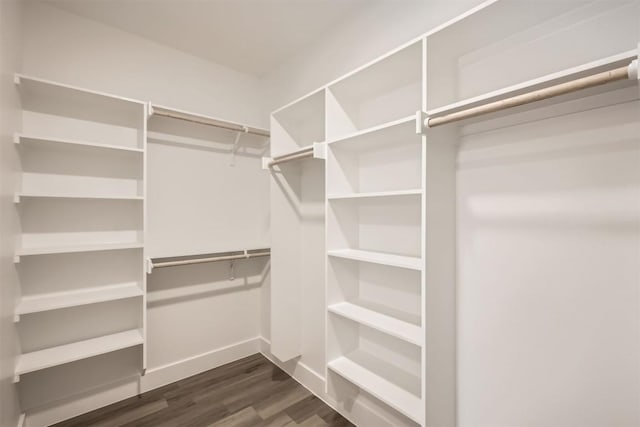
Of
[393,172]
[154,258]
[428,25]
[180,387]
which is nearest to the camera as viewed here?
[428,25]

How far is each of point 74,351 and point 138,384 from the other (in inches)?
23.5

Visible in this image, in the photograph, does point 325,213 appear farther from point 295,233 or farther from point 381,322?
point 381,322

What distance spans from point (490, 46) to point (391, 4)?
2.45 ft

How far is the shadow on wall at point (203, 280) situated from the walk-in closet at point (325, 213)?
0.07 feet

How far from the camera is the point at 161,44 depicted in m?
2.35

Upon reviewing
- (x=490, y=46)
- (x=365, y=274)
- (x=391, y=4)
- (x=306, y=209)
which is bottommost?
(x=365, y=274)

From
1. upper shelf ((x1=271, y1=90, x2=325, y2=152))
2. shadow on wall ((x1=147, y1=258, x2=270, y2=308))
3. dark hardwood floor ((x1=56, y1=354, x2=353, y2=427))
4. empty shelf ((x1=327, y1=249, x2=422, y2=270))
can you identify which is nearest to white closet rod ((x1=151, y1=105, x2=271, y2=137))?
upper shelf ((x1=271, y1=90, x2=325, y2=152))

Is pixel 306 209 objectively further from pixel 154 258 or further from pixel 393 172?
pixel 154 258

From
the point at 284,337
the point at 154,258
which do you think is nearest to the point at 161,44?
the point at 154,258

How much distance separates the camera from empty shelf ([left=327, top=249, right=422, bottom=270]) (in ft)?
4.43

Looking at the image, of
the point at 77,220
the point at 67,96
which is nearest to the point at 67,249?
the point at 77,220

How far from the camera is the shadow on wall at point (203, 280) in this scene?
2.35 meters

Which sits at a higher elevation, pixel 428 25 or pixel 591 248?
pixel 428 25

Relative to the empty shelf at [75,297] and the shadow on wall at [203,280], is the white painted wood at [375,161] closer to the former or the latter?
the shadow on wall at [203,280]
